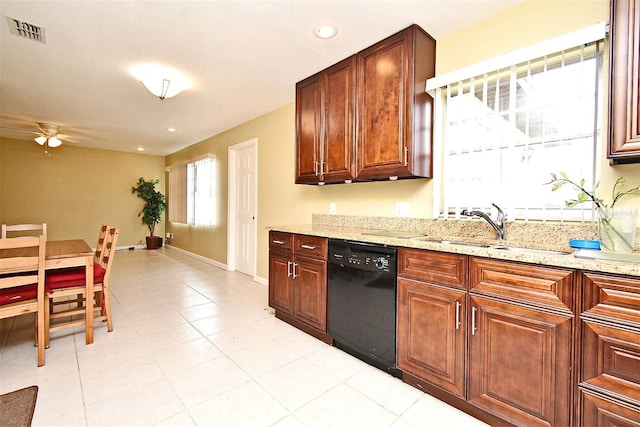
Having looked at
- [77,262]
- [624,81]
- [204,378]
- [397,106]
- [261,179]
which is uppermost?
[397,106]

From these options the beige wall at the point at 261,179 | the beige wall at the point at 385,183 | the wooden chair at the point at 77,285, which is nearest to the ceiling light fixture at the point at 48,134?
the beige wall at the point at 261,179

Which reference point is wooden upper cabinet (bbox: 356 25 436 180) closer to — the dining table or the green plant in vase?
the green plant in vase

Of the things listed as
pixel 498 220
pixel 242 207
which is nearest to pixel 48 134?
pixel 242 207

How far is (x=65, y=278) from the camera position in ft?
7.91

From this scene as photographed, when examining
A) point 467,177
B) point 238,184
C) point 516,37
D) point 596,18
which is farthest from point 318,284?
point 238,184

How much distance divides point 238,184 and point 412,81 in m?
3.58

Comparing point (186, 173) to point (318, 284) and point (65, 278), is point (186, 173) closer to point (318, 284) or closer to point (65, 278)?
point (65, 278)

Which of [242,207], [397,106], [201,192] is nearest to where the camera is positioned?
[397,106]

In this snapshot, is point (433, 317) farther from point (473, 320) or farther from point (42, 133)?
point (42, 133)

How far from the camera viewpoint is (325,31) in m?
2.25

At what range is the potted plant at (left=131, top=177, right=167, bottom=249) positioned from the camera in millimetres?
7289

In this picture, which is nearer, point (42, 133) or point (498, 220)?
point (498, 220)

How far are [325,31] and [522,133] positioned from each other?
1.61m

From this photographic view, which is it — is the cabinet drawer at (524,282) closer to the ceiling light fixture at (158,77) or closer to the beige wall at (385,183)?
the beige wall at (385,183)
